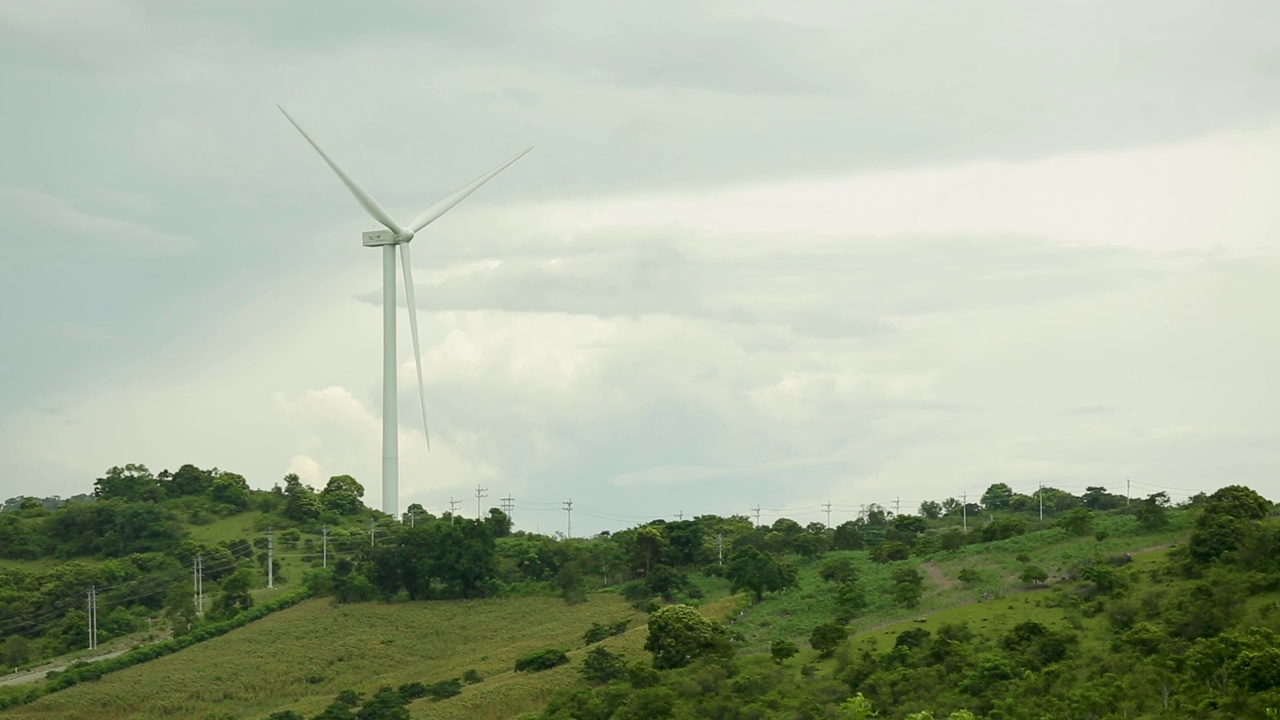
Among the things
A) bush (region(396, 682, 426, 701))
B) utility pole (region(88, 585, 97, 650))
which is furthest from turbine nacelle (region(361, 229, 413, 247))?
bush (region(396, 682, 426, 701))

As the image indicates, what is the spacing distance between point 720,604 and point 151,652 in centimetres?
4852

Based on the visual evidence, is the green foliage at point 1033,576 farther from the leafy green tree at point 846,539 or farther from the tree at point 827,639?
the leafy green tree at point 846,539

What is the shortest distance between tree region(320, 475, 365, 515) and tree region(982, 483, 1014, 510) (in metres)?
81.9

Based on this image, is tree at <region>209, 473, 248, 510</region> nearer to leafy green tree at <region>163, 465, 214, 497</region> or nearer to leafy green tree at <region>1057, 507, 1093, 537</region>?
leafy green tree at <region>163, 465, 214, 497</region>

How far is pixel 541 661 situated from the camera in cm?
10512

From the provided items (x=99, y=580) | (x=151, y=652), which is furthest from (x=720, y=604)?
(x=99, y=580)

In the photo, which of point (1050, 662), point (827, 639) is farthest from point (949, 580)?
point (1050, 662)

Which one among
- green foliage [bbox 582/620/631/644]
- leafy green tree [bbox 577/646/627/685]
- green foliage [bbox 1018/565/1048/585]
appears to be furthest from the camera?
green foliage [bbox 582/620/631/644]

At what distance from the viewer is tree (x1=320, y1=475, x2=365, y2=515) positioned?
186m

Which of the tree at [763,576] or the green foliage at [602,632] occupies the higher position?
the tree at [763,576]

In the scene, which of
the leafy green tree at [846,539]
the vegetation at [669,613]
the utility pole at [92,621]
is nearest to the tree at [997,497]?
the vegetation at [669,613]

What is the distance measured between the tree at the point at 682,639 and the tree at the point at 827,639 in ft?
20.2

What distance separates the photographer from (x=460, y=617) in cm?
13212

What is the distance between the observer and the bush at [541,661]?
105m
